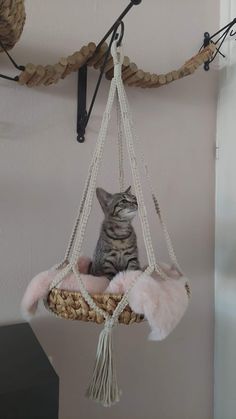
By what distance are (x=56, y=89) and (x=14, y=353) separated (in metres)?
0.57

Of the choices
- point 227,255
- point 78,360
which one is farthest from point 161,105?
point 78,360

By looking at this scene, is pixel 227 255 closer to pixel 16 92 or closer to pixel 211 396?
pixel 211 396

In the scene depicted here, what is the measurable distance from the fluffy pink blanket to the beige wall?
0.26 m

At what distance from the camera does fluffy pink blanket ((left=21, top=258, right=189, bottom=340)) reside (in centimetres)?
47

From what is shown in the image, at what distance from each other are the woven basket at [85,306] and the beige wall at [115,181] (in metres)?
0.30

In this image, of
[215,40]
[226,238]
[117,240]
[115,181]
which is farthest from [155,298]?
[215,40]

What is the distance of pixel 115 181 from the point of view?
2.85ft

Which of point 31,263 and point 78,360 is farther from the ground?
point 31,263

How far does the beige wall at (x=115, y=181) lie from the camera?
0.77 meters

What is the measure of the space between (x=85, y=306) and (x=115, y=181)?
442 millimetres

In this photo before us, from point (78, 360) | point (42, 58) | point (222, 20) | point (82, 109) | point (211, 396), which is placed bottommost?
point (211, 396)

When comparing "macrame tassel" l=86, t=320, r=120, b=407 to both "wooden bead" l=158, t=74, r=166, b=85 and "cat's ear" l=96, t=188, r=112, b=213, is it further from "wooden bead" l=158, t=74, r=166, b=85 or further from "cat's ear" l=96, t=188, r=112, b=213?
"wooden bead" l=158, t=74, r=166, b=85

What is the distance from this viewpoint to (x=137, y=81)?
79cm

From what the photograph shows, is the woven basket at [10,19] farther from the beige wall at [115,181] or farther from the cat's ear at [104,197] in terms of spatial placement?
the cat's ear at [104,197]
